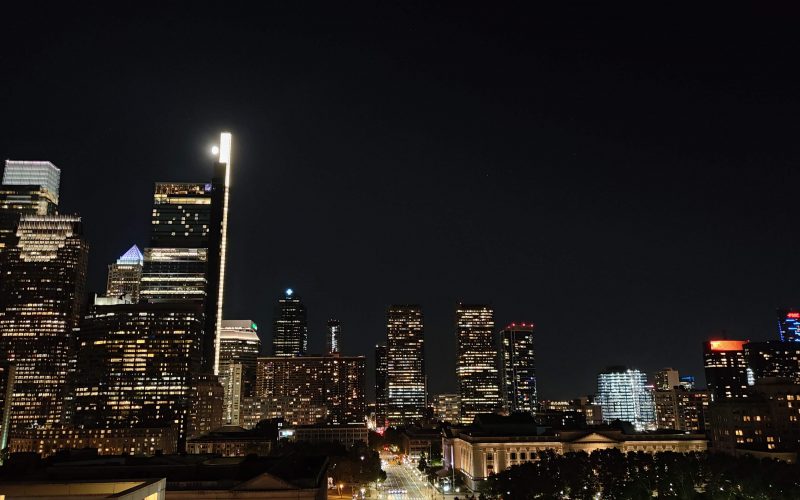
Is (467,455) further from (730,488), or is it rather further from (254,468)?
(254,468)

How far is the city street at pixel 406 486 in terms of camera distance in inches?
5236

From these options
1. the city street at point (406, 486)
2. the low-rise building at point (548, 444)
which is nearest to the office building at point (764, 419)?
the low-rise building at point (548, 444)

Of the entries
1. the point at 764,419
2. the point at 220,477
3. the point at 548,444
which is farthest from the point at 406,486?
the point at 764,419

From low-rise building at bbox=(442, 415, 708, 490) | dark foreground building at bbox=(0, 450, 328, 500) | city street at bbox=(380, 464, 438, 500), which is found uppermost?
dark foreground building at bbox=(0, 450, 328, 500)

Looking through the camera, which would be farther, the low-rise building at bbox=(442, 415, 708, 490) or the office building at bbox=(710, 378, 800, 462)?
the office building at bbox=(710, 378, 800, 462)

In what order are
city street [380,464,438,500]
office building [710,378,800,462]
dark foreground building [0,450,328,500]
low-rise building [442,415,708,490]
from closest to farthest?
dark foreground building [0,450,328,500]
city street [380,464,438,500]
low-rise building [442,415,708,490]
office building [710,378,800,462]

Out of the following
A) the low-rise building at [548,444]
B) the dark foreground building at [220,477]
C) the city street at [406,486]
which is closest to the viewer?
the dark foreground building at [220,477]

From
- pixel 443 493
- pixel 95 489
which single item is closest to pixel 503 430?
pixel 443 493

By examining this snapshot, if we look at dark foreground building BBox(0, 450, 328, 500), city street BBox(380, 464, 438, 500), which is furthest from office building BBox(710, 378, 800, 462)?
dark foreground building BBox(0, 450, 328, 500)

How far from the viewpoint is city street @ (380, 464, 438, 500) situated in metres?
133

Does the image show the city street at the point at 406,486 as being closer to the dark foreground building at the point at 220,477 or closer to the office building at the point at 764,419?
the dark foreground building at the point at 220,477

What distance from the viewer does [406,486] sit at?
15300 cm

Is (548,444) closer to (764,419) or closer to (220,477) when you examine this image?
(764,419)

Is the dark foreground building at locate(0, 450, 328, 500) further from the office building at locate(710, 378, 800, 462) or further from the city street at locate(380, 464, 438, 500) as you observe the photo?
the office building at locate(710, 378, 800, 462)
